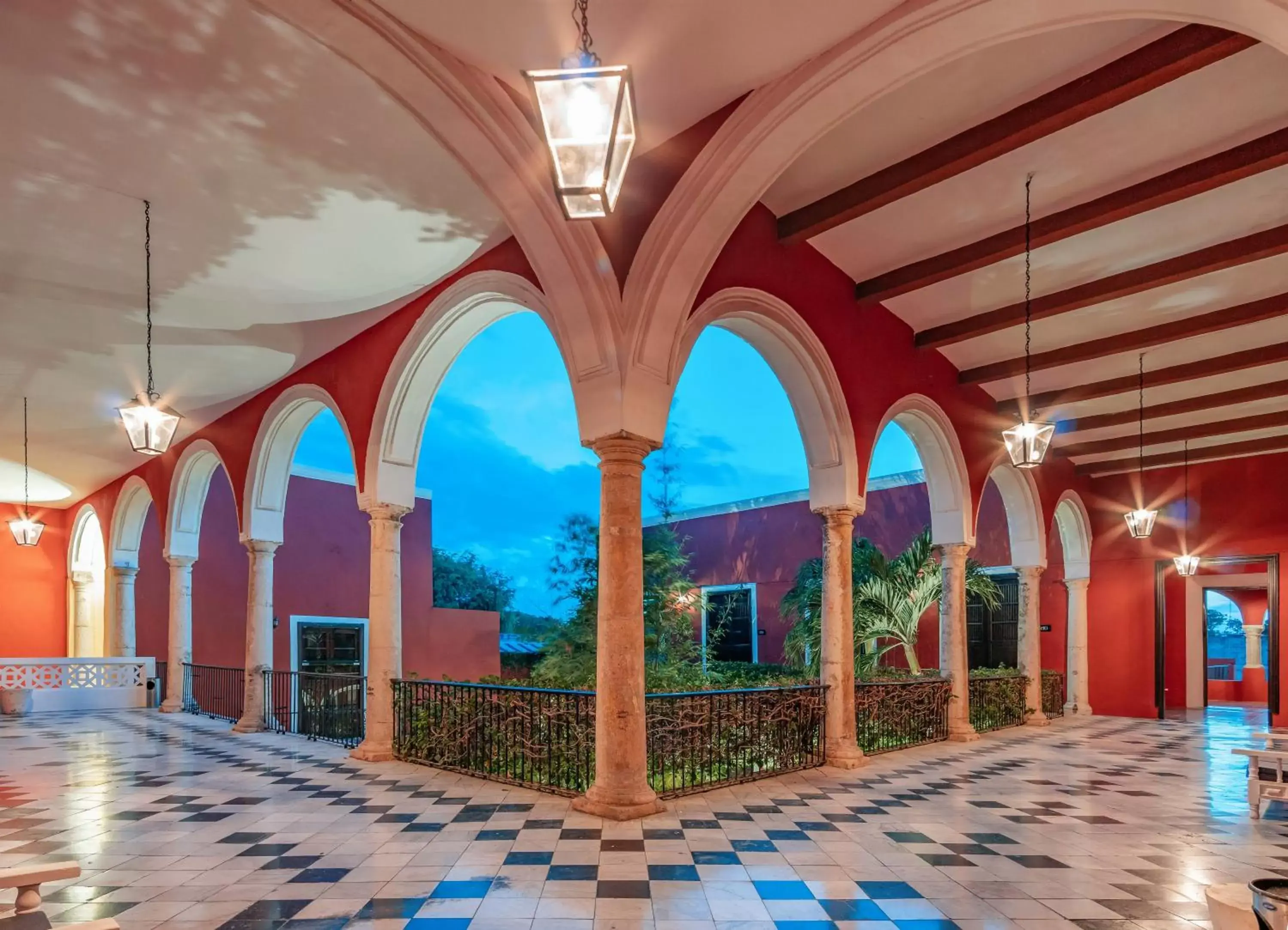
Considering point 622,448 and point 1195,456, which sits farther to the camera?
point 1195,456

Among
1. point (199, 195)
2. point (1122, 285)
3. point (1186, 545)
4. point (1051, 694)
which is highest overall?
point (199, 195)

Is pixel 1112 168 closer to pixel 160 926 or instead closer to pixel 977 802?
pixel 977 802

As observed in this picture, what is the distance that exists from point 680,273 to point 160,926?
426 cm

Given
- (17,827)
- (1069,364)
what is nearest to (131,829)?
(17,827)

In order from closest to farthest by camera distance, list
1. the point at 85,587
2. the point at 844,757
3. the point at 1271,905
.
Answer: the point at 1271,905, the point at 844,757, the point at 85,587

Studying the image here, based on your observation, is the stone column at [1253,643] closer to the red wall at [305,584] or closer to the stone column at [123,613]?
the red wall at [305,584]

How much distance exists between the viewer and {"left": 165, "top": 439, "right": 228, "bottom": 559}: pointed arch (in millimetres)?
11688

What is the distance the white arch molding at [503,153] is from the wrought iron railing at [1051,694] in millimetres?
9562

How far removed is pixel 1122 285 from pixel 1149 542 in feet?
24.7

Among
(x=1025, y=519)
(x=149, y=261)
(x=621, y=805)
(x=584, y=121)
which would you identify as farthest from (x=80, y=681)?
(x=1025, y=519)

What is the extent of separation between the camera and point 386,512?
778 centimetres

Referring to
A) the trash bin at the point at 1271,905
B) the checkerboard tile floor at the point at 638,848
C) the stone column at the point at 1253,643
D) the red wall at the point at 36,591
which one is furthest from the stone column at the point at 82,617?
the stone column at the point at 1253,643

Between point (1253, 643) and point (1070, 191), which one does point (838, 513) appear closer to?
point (1070, 191)

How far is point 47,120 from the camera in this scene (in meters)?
4.52
